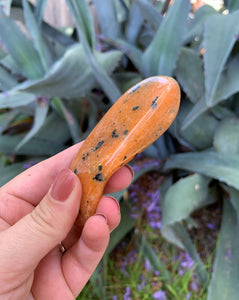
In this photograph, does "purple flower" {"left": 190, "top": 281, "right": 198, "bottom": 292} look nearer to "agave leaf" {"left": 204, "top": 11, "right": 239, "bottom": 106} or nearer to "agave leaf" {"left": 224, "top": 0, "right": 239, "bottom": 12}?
"agave leaf" {"left": 204, "top": 11, "right": 239, "bottom": 106}

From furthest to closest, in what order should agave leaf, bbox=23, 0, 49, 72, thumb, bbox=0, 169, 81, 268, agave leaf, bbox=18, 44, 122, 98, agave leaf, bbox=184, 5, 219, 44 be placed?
agave leaf, bbox=184, 5, 219, 44, agave leaf, bbox=23, 0, 49, 72, agave leaf, bbox=18, 44, 122, 98, thumb, bbox=0, 169, 81, 268

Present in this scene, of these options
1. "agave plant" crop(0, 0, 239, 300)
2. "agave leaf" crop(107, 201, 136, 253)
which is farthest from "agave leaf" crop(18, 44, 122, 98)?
"agave leaf" crop(107, 201, 136, 253)

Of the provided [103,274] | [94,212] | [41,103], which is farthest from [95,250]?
[41,103]

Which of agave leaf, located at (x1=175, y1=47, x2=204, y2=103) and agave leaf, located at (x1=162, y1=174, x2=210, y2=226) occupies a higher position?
agave leaf, located at (x1=175, y1=47, x2=204, y2=103)

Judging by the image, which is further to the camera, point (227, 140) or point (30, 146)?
point (30, 146)

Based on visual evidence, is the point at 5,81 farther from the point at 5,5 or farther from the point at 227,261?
the point at 227,261

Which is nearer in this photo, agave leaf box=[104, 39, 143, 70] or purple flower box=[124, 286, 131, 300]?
purple flower box=[124, 286, 131, 300]

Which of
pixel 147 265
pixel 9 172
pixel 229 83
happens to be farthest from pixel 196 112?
pixel 9 172

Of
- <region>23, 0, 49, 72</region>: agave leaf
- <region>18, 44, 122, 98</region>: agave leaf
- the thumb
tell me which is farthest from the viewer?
<region>23, 0, 49, 72</region>: agave leaf
